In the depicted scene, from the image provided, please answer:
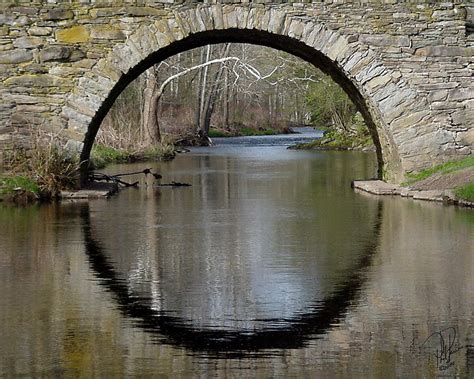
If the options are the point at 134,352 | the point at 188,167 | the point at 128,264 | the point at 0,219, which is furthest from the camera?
the point at 188,167

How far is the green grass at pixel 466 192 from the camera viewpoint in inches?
634

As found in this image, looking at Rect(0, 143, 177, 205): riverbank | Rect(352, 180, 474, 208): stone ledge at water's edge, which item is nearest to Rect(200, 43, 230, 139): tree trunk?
Rect(352, 180, 474, 208): stone ledge at water's edge

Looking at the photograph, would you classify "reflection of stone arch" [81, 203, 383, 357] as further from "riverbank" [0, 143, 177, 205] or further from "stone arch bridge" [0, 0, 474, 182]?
"stone arch bridge" [0, 0, 474, 182]

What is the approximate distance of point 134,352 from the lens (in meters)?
6.75

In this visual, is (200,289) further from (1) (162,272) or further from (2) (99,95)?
(2) (99,95)

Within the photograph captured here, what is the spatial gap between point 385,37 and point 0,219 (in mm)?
7281

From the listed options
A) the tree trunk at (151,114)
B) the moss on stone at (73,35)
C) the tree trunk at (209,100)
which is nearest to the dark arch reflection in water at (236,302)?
the moss on stone at (73,35)

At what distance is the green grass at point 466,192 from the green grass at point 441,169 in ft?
3.32

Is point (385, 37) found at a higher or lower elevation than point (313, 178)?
higher

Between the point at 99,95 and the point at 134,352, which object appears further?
the point at 99,95

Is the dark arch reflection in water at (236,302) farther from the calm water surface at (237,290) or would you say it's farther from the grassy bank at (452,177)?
the grassy bank at (452,177)

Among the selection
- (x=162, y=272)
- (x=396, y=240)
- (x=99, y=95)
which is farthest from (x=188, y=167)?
(x=162, y=272)

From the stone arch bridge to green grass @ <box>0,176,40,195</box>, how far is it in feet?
2.86

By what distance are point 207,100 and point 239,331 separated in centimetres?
4245
